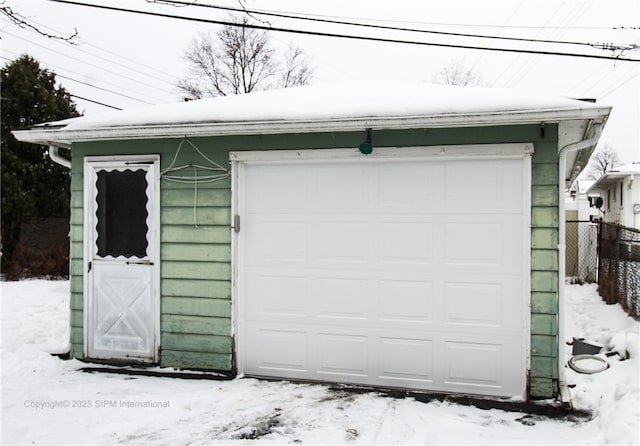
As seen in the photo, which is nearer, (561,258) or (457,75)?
(561,258)

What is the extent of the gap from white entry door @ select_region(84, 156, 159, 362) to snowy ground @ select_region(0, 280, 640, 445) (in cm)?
41

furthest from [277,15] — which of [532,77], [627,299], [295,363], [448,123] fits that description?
[532,77]

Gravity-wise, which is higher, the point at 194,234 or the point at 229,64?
the point at 229,64

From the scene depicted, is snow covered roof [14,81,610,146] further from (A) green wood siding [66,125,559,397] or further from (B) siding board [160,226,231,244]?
(B) siding board [160,226,231,244]

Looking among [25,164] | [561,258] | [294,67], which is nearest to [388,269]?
[561,258]

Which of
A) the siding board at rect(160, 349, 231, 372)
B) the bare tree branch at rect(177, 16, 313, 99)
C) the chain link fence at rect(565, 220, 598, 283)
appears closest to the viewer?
the siding board at rect(160, 349, 231, 372)

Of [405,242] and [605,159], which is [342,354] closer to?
[405,242]

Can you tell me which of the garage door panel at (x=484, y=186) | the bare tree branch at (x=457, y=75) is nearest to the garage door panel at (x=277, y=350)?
the garage door panel at (x=484, y=186)

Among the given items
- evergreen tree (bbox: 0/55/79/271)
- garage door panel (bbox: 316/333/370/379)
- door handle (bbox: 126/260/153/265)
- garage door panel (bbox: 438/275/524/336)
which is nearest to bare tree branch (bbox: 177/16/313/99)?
evergreen tree (bbox: 0/55/79/271)

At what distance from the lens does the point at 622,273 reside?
7672mm

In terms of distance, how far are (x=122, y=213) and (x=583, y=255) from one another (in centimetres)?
1026

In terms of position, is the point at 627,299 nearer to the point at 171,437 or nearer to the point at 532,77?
the point at 171,437

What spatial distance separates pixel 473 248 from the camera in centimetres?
459

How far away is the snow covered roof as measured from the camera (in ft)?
13.6
